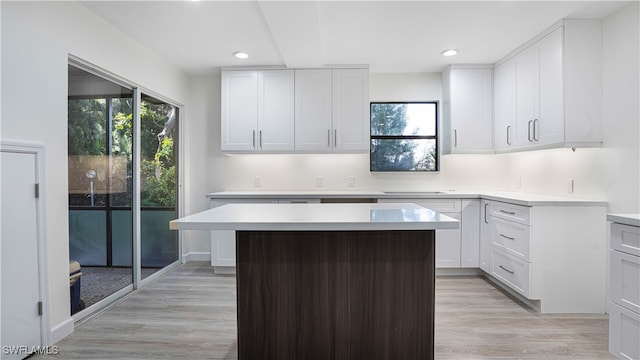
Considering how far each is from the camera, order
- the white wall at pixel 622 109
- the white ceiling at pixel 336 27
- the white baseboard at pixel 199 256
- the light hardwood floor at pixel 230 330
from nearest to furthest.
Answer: the light hardwood floor at pixel 230 330, the white wall at pixel 622 109, the white ceiling at pixel 336 27, the white baseboard at pixel 199 256

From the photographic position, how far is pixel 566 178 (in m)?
3.09

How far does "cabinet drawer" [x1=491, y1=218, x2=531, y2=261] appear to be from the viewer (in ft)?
9.28

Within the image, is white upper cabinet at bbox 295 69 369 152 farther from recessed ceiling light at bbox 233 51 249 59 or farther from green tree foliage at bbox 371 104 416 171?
recessed ceiling light at bbox 233 51 249 59

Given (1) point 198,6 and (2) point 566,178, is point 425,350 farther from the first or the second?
(1) point 198,6

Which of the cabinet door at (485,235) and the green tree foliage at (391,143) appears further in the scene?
the green tree foliage at (391,143)

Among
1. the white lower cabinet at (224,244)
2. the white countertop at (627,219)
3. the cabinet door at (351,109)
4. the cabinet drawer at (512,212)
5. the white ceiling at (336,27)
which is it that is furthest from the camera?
the cabinet door at (351,109)

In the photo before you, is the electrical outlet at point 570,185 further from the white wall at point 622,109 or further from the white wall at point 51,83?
the white wall at point 51,83

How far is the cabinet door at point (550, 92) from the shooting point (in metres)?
2.82

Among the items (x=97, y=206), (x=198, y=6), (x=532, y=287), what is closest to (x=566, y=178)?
(x=532, y=287)

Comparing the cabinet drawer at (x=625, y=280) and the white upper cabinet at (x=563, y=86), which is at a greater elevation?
the white upper cabinet at (x=563, y=86)

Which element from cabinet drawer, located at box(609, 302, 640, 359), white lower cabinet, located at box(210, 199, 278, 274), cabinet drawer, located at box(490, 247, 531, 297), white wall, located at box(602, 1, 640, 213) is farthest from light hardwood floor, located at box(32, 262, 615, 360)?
white wall, located at box(602, 1, 640, 213)

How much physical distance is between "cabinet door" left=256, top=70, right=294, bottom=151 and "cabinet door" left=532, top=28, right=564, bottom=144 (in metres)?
2.45

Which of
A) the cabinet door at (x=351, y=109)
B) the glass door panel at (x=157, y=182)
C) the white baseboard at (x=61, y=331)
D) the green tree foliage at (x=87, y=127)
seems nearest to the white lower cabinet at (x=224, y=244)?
the glass door panel at (x=157, y=182)

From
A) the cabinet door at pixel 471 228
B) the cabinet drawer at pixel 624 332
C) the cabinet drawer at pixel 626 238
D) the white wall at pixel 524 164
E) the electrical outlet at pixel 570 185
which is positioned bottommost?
the cabinet drawer at pixel 624 332
